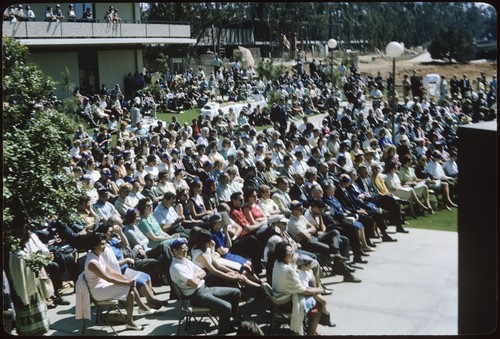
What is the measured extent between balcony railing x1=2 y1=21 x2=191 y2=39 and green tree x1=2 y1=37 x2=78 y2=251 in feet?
51.4

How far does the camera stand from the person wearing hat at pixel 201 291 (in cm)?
682

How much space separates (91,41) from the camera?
26328 mm

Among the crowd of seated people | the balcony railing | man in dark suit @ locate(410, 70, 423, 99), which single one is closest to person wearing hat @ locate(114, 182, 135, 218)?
the crowd of seated people

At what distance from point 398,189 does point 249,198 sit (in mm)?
3888

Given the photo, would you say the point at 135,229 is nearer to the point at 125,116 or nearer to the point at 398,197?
the point at 398,197

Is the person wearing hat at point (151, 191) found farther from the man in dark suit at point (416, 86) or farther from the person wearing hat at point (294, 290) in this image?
the man in dark suit at point (416, 86)

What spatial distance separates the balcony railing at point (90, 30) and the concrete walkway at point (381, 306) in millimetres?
15641

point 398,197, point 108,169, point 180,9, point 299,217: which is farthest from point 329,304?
point 180,9

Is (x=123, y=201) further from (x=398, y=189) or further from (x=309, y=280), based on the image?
(x=398, y=189)

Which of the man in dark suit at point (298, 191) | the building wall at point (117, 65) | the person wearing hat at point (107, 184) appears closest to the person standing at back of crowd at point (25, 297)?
the person wearing hat at point (107, 184)

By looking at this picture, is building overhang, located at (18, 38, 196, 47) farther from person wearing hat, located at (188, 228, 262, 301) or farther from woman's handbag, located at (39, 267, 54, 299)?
person wearing hat, located at (188, 228, 262, 301)

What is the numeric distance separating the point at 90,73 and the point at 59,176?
2310 centimetres

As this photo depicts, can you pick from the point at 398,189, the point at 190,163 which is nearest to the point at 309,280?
the point at 398,189

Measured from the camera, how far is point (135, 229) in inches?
337
